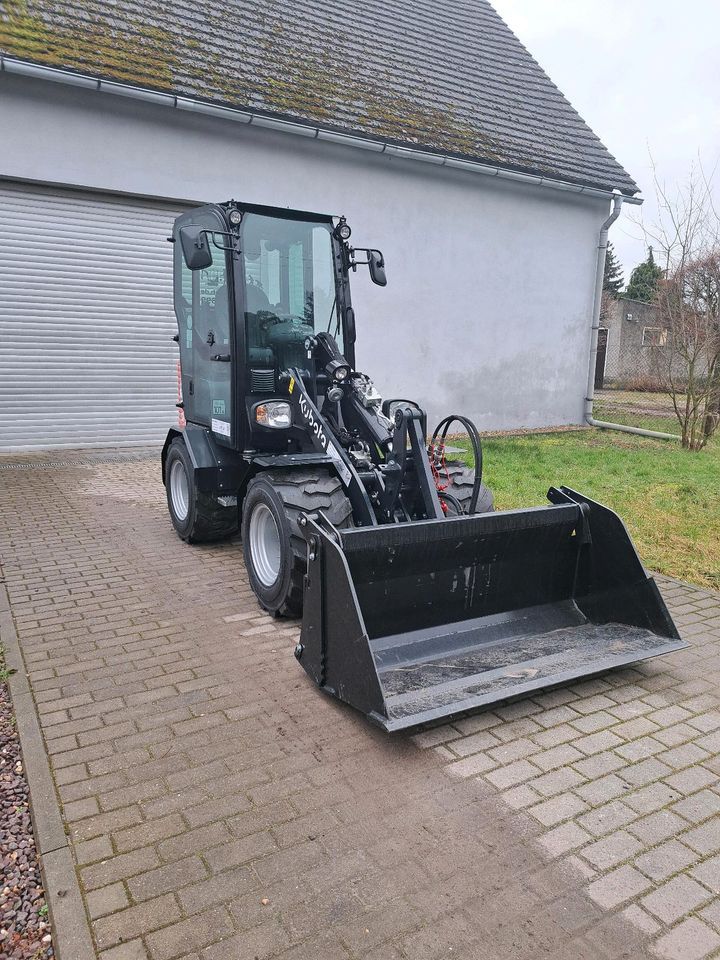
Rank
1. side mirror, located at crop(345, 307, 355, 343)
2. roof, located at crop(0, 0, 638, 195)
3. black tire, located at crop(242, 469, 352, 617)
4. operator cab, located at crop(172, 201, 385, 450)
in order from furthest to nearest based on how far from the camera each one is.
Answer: roof, located at crop(0, 0, 638, 195)
side mirror, located at crop(345, 307, 355, 343)
operator cab, located at crop(172, 201, 385, 450)
black tire, located at crop(242, 469, 352, 617)

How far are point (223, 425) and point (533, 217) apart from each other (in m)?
9.73

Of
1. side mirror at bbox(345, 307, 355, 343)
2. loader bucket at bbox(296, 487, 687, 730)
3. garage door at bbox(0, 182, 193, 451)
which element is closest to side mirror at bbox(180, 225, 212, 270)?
side mirror at bbox(345, 307, 355, 343)

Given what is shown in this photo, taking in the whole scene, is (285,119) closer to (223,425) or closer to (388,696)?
(223,425)

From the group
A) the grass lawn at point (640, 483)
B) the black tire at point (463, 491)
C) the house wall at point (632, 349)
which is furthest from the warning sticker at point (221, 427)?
the house wall at point (632, 349)

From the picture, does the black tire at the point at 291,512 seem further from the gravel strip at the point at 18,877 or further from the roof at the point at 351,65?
the roof at the point at 351,65

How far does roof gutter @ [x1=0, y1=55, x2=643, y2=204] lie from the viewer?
885 cm

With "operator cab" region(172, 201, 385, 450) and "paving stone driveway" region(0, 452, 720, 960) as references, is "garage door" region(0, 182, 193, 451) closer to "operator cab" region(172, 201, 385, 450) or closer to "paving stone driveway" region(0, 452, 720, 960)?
"operator cab" region(172, 201, 385, 450)

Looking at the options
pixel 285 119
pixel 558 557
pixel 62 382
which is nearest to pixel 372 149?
pixel 285 119

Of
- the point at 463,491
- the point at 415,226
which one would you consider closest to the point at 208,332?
the point at 463,491

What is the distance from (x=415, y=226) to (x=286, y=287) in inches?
289

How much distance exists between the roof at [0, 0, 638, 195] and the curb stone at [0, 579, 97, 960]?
328 inches

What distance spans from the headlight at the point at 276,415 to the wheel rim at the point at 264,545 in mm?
665

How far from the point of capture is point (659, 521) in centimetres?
716

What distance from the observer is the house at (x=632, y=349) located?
46.1 ft
